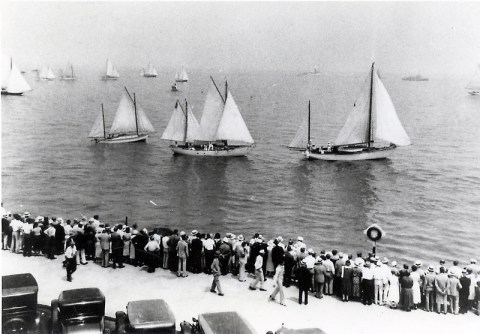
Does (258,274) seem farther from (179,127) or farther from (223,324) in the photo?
(179,127)

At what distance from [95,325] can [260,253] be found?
6.09 metres

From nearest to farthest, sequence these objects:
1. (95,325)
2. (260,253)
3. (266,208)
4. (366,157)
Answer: (95,325) < (260,253) < (266,208) < (366,157)

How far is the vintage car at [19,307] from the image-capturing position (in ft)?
38.7

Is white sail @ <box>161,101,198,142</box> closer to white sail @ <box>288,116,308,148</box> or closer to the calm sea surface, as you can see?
the calm sea surface

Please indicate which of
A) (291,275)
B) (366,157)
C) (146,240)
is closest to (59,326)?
(146,240)

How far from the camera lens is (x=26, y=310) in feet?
39.7

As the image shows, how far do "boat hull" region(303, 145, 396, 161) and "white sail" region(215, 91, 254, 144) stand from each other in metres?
7.61

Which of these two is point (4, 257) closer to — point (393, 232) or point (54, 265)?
point (54, 265)

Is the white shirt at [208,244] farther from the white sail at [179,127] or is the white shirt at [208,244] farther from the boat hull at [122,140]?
the boat hull at [122,140]

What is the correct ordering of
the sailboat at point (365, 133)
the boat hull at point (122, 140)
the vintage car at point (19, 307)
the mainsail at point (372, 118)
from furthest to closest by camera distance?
the boat hull at point (122, 140)
the sailboat at point (365, 133)
the mainsail at point (372, 118)
the vintage car at point (19, 307)

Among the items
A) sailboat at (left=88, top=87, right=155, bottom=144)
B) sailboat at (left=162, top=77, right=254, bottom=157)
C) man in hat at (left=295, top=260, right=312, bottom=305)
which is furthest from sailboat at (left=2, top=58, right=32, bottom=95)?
man in hat at (left=295, top=260, right=312, bottom=305)

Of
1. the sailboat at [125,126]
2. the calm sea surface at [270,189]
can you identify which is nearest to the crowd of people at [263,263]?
the calm sea surface at [270,189]

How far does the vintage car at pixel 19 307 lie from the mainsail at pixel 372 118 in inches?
1909

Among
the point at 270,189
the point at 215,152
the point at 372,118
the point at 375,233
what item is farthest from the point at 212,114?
the point at 375,233
